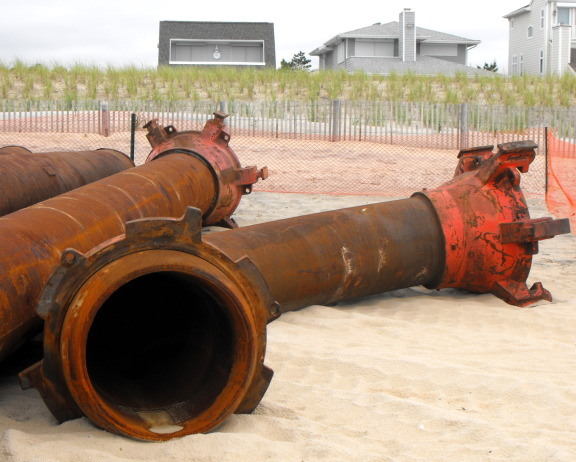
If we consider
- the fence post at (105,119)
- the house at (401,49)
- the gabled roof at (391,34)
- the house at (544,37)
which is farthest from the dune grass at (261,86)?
the gabled roof at (391,34)

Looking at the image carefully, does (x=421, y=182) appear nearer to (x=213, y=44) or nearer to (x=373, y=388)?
(x=373, y=388)

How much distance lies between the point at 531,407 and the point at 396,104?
53.7 ft

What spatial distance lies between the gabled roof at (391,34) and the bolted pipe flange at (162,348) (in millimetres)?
38861

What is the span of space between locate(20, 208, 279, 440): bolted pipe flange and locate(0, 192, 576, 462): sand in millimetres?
127

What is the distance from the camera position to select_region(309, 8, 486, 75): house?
128ft

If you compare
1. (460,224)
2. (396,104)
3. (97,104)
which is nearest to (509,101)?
(396,104)

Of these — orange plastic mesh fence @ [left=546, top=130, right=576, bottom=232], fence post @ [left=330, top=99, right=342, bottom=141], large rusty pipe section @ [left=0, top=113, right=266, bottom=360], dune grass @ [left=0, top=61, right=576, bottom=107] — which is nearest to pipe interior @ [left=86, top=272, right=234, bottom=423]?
large rusty pipe section @ [left=0, top=113, right=266, bottom=360]

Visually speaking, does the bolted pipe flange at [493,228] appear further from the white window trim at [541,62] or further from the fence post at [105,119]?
the white window trim at [541,62]

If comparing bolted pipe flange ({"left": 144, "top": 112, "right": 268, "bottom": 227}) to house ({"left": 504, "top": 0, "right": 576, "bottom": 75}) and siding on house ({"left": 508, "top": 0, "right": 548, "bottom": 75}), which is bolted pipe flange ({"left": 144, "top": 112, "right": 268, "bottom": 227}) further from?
siding on house ({"left": 508, "top": 0, "right": 548, "bottom": 75})

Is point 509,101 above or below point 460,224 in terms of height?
above

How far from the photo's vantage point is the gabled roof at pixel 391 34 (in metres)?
40.4

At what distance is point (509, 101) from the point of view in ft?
78.5

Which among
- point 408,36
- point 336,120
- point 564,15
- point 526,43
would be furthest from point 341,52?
point 336,120

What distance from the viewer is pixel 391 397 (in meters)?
3.25
